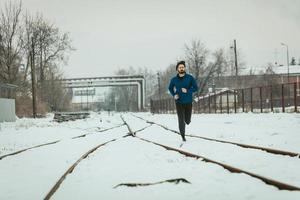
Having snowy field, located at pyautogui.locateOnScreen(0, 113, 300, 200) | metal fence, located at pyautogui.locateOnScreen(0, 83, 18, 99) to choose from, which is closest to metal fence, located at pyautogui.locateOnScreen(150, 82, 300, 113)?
snowy field, located at pyautogui.locateOnScreen(0, 113, 300, 200)

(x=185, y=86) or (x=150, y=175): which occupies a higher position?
(x=185, y=86)

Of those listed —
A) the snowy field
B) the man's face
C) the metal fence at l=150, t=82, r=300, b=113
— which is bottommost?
the snowy field

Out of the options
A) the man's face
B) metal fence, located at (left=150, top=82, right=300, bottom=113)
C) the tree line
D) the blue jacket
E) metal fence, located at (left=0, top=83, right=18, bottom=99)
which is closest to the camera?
the man's face

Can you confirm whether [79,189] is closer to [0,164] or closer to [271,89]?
[0,164]

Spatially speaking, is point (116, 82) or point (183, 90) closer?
point (183, 90)

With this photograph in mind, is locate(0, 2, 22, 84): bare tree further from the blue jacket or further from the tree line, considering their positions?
the blue jacket

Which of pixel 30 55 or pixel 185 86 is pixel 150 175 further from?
pixel 30 55

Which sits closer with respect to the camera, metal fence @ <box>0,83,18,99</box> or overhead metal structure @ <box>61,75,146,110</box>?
metal fence @ <box>0,83,18,99</box>

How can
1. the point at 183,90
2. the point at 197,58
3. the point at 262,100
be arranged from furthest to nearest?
the point at 197,58, the point at 262,100, the point at 183,90

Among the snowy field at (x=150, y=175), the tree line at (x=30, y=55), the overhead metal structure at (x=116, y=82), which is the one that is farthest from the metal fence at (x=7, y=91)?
the overhead metal structure at (x=116, y=82)

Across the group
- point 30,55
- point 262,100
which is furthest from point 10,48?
point 262,100

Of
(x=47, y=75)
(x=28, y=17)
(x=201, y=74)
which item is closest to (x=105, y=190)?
(x=28, y=17)

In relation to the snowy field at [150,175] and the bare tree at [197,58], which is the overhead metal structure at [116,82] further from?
the snowy field at [150,175]

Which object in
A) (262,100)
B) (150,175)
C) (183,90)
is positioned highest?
(183,90)
